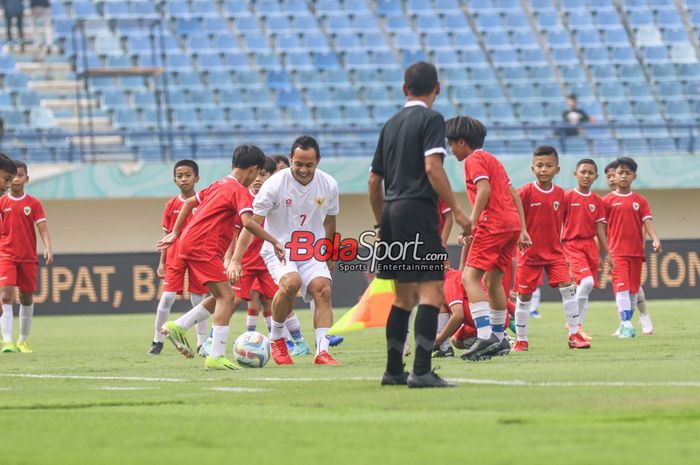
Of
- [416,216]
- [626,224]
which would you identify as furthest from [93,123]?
[416,216]

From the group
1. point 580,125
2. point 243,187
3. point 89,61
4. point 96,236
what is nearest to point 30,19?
point 89,61

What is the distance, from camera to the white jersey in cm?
1094

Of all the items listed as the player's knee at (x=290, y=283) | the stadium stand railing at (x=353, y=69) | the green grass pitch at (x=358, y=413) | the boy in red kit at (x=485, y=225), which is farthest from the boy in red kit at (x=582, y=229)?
the stadium stand railing at (x=353, y=69)

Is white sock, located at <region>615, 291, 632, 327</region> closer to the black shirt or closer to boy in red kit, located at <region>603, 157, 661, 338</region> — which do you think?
boy in red kit, located at <region>603, 157, 661, 338</region>

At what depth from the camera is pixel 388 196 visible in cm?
842

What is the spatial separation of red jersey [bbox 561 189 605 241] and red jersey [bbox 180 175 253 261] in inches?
204

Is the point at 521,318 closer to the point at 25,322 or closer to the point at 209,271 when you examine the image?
the point at 209,271

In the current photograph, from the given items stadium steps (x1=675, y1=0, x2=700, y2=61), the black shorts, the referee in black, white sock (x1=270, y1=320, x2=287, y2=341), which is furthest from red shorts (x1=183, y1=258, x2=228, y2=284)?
stadium steps (x1=675, y1=0, x2=700, y2=61)

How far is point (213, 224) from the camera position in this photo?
1149cm

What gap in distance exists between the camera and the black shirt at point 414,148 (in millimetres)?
8211

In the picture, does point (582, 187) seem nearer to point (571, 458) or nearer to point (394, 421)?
point (394, 421)

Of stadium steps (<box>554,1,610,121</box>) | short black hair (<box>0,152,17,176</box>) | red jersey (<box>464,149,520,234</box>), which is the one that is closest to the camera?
red jersey (<box>464,149,520,234</box>)

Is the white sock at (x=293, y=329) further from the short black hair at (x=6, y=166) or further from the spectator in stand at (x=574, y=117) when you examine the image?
the spectator in stand at (x=574, y=117)

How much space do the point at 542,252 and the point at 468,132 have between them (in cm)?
242
